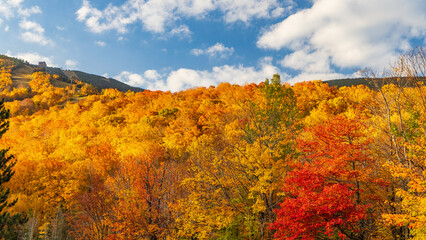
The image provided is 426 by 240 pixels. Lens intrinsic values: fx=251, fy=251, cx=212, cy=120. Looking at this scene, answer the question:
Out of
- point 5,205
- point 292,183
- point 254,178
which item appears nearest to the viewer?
point 292,183

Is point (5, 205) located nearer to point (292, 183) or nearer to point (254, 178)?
point (254, 178)

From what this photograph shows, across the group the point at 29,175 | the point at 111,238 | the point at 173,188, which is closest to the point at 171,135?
the point at 29,175

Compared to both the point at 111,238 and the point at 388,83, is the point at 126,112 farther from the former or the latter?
the point at 388,83

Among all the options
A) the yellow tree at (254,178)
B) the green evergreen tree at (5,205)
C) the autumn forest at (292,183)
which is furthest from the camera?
the yellow tree at (254,178)

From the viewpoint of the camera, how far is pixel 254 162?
16734 millimetres

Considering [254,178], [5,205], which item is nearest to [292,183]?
[254,178]

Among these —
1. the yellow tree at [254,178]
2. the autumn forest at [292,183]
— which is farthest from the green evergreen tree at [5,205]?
the yellow tree at [254,178]

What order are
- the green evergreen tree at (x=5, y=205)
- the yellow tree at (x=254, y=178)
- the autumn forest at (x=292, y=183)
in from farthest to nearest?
the yellow tree at (x=254, y=178) → the green evergreen tree at (x=5, y=205) → the autumn forest at (x=292, y=183)

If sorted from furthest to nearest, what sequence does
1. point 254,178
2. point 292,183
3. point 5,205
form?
point 254,178
point 5,205
point 292,183

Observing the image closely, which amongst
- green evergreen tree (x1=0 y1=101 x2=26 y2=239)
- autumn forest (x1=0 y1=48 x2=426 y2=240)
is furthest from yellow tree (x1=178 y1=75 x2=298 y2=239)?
green evergreen tree (x1=0 y1=101 x2=26 y2=239)

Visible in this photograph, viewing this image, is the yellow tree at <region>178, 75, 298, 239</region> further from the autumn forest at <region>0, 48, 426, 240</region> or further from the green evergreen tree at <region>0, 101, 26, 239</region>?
the green evergreen tree at <region>0, 101, 26, 239</region>

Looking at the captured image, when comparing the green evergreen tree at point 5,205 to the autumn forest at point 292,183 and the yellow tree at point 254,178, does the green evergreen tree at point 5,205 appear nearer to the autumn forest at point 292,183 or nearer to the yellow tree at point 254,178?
the autumn forest at point 292,183

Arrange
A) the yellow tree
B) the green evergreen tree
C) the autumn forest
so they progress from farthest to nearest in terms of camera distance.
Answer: the yellow tree → the green evergreen tree → the autumn forest

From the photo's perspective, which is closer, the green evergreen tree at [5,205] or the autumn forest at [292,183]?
the autumn forest at [292,183]
